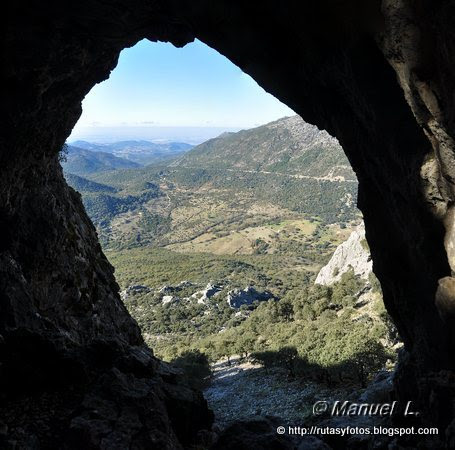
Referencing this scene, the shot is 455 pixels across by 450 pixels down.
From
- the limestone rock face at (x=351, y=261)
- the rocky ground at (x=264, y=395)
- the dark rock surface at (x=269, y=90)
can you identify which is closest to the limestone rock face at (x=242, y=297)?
the limestone rock face at (x=351, y=261)

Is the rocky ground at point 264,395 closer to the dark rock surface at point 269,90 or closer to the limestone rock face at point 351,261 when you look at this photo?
the dark rock surface at point 269,90

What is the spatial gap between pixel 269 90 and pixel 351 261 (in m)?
89.5

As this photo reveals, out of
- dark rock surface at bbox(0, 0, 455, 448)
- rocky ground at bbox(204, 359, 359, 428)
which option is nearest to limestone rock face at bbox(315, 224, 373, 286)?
rocky ground at bbox(204, 359, 359, 428)

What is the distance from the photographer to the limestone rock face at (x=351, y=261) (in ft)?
301

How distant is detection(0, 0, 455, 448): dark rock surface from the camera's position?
10266mm

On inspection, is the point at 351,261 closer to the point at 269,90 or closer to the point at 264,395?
the point at 264,395

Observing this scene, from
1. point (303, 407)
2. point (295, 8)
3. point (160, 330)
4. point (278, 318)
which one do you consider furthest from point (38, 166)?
point (160, 330)

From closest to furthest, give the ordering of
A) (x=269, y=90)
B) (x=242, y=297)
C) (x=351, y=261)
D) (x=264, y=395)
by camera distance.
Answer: (x=269, y=90) → (x=264, y=395) → (x=351, y=261) → (x=242, y=297)

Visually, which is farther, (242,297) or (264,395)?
(242,297)

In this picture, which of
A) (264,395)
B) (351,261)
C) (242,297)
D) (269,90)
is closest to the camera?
(269,90)

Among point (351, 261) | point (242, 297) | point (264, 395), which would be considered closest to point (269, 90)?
point (264, 395)

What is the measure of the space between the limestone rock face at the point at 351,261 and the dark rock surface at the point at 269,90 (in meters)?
76.4

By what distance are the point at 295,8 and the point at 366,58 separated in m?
3.04

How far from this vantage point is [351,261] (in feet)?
331
